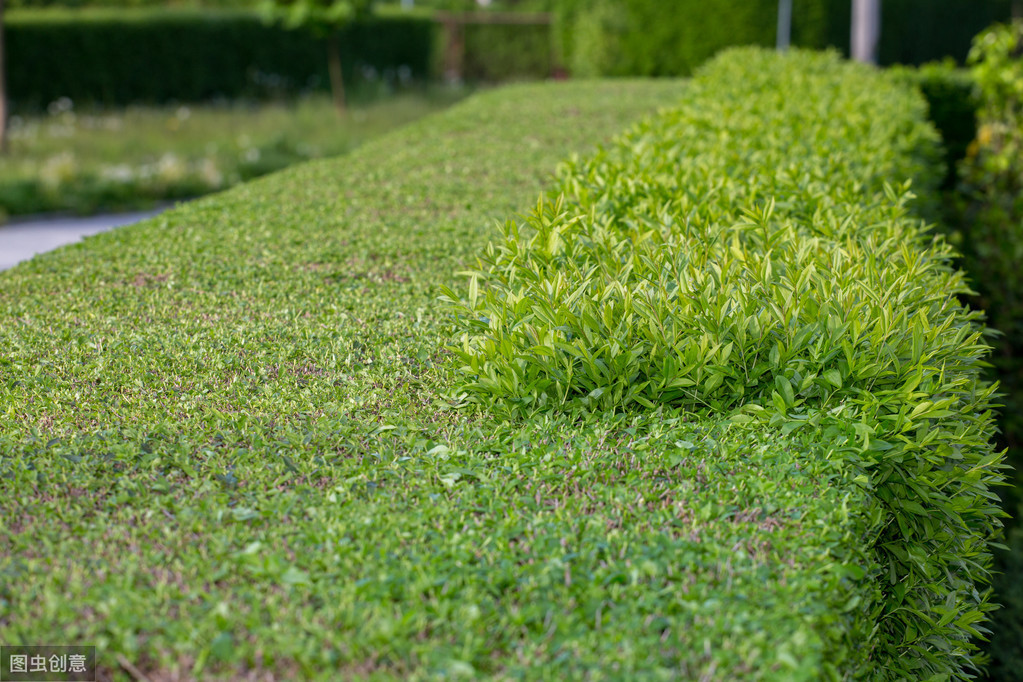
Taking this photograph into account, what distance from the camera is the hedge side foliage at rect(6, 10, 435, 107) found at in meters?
15.8

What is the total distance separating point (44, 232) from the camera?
31.4ft

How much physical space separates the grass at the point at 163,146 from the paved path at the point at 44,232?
199 mm

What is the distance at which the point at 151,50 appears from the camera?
16922mm

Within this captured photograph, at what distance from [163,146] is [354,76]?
7.56 meters

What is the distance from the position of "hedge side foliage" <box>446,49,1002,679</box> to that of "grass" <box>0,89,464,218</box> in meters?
8.54

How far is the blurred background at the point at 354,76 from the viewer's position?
23.2 ft

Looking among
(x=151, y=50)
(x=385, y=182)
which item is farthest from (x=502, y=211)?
(x=151, y=50)

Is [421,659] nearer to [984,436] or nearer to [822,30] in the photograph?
[984,436]

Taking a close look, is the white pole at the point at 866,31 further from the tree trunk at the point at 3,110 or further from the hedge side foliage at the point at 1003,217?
the tree trunk at the point at 3,110

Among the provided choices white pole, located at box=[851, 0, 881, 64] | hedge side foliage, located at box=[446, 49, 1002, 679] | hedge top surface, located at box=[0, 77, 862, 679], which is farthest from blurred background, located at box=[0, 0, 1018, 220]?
hedge side foliage, located at box=[446, 49, 1002, 679]

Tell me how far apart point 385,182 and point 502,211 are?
51.4 inches

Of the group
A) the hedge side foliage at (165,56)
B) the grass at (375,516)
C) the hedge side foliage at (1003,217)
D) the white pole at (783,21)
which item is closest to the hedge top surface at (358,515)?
the grass at (375,516)

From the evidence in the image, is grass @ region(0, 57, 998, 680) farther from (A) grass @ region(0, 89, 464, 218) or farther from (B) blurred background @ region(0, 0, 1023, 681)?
(A) grass @ region(0, 89, 464, 218)

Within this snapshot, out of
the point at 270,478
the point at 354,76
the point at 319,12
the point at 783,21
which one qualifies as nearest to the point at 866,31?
the point at 783,21
